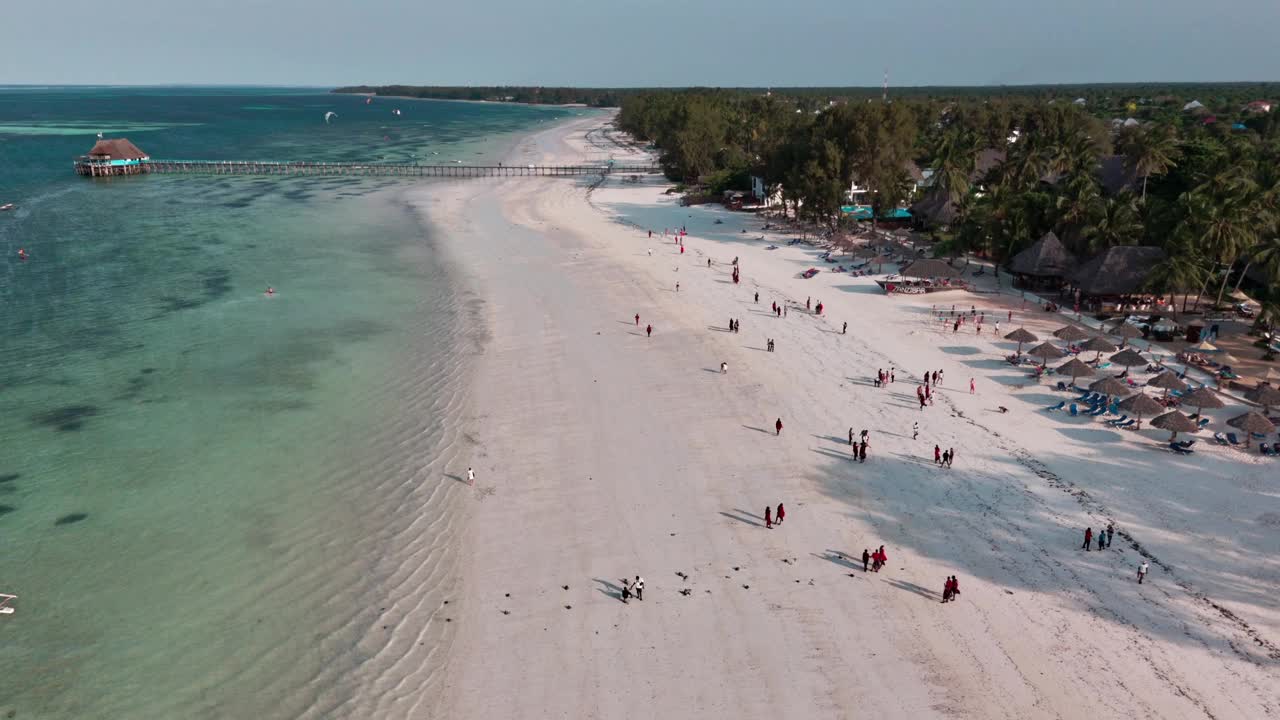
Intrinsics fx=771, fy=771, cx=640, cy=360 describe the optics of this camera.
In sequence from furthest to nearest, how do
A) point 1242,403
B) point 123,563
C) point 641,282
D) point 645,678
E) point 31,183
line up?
point 31,183 → point 641,282 → point 1242,403 → point 123,563 → point 645,678

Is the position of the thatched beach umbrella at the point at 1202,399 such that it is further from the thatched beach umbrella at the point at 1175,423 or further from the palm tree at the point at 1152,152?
the palm tree at the point at 1152,152

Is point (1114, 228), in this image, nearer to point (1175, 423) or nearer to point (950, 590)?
point (1175, 423)

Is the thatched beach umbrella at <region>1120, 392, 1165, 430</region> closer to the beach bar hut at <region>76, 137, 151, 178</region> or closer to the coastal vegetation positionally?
the coastal vegetation

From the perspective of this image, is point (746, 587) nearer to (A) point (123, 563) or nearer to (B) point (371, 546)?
(B) point (371, 546)

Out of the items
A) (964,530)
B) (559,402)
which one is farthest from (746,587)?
(559,402)

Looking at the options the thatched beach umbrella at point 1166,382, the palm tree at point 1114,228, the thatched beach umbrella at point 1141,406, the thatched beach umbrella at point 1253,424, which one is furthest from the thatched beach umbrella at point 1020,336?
the palm tree at point 1114,228

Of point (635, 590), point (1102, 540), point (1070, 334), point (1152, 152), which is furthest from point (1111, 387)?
point (1152, 152)

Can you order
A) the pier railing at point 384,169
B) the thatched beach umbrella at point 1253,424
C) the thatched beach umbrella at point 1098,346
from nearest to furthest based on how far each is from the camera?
the thatched beach umbrella at point 1253,424, the thatched beach umbrella at point 1098,346, the pier railing at point 384,169
